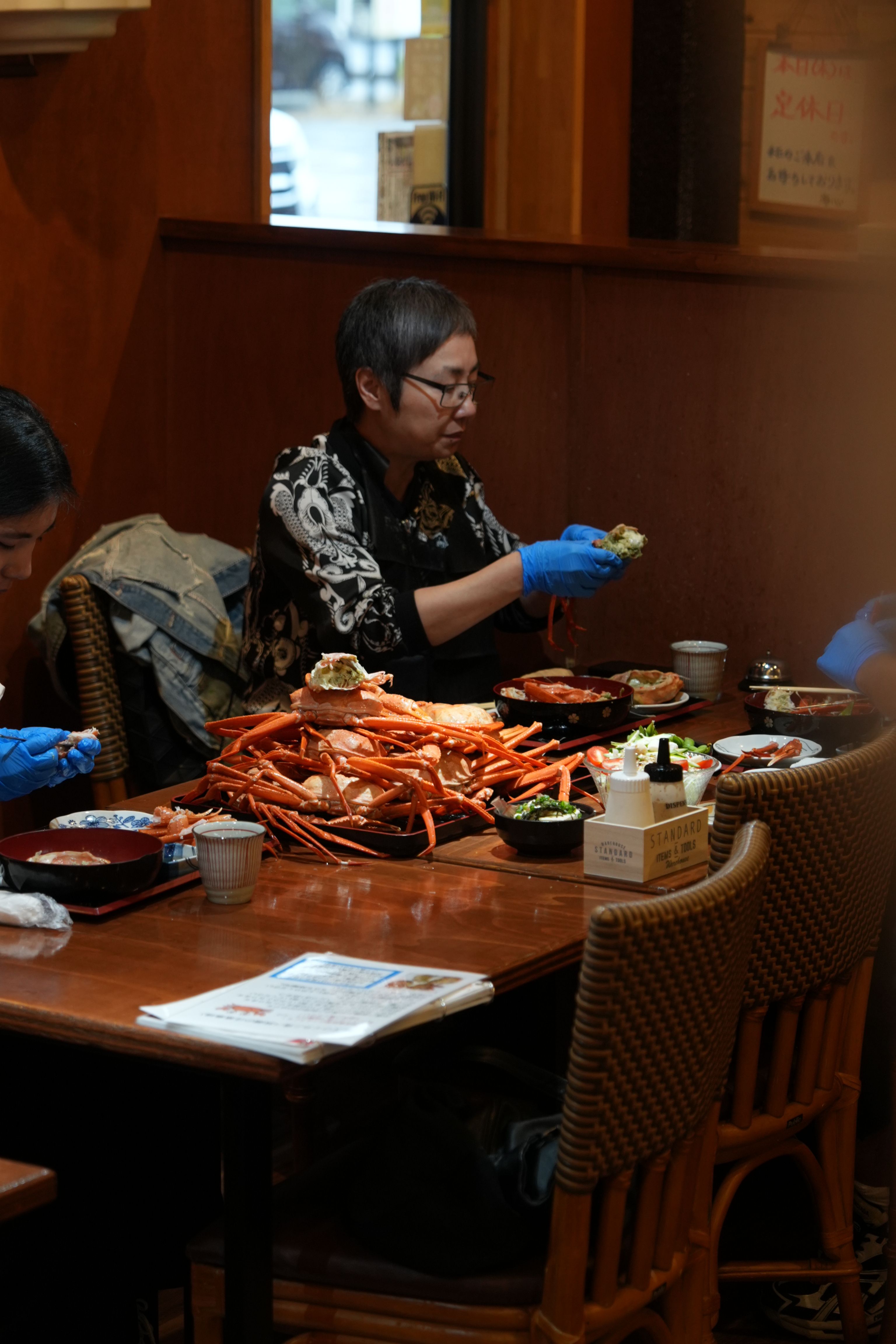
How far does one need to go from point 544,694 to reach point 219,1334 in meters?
1.38

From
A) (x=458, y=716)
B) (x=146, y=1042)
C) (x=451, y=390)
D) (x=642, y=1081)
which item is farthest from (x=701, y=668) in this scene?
(x=146, y=1042)

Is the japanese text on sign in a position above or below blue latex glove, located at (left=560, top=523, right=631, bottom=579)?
above

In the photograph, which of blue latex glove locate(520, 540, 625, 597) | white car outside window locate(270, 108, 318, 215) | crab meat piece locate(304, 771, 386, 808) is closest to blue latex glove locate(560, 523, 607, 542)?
blue latex glove locate(520, 540, 625, 597)

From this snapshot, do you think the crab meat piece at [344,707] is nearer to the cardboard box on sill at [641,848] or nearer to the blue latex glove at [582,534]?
the cardboard box on sill at [641,848]

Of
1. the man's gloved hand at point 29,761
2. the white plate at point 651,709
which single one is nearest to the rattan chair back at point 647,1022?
the man's gloved hand at point 29,761

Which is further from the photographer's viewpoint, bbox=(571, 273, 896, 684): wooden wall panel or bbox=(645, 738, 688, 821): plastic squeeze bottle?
bbox=(571, 273, 896, 684): wooden wall panel

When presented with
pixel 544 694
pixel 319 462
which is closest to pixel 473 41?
pixel 319 462

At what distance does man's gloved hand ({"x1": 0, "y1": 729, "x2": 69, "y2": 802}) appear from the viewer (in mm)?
2109

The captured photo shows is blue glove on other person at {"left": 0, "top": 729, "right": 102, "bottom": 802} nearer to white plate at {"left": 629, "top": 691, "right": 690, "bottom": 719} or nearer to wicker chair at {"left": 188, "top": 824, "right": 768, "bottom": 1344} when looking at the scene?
wicker chair at {"left": 188, "top": 824, "right": 768, "bottom": 1344}

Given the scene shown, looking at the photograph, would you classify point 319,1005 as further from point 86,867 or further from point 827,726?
point 827,726

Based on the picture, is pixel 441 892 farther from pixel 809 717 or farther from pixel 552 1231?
pixel 809 717

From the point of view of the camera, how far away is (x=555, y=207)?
16.6 ft

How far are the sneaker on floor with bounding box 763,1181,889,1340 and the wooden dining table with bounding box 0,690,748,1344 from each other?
0.69m

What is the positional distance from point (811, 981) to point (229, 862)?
2.41ft
